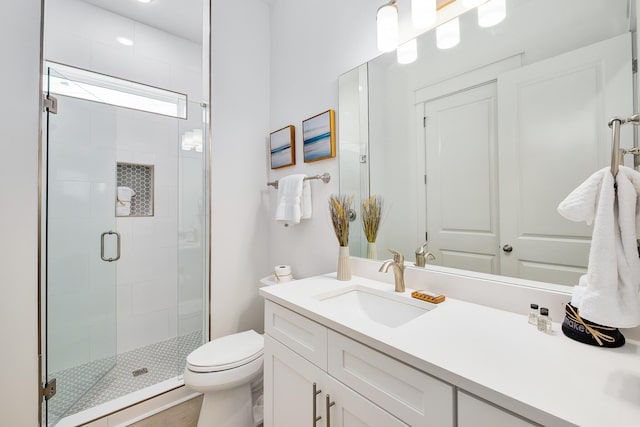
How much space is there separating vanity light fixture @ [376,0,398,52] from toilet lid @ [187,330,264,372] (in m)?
1.62

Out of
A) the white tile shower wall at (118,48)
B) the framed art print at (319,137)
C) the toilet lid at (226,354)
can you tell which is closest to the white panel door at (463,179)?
the framed art print at (319,137)

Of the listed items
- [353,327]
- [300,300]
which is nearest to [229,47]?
[300,300]

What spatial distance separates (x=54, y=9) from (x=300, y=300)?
2.47 metres

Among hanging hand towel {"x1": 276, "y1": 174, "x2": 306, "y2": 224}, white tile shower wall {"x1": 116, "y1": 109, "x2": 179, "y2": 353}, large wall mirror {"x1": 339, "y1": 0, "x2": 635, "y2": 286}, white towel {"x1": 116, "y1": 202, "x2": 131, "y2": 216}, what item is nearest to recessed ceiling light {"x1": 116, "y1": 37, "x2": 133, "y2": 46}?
white tile shower wall {"x1": 116, "y1": 109, "x2": 179, "y2": 353}

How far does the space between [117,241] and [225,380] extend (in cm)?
124

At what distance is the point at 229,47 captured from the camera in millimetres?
1903

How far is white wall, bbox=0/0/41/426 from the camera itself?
1.24 meters

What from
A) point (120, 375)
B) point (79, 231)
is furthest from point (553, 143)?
point (120, 375)

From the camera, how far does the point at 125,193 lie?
1923mm

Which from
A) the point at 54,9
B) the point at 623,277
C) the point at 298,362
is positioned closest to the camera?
the point at 623,277

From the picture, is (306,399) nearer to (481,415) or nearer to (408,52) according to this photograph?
(481,415)

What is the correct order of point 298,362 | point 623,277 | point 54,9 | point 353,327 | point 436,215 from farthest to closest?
1. point 54,9
2. point 436,215
3. point 298,362
4. point 353,327
5. point 623,277

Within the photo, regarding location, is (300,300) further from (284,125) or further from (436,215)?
(284,125)

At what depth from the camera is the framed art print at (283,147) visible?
1.83 m
